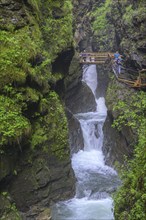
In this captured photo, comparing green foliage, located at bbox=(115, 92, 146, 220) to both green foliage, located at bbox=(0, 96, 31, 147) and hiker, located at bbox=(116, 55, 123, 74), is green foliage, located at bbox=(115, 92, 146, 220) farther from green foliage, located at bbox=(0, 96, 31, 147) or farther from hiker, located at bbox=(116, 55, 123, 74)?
hiker, located at bbox=(116, 55, 123, 74)

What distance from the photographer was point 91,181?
1712 centimetres

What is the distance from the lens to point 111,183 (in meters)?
17.0

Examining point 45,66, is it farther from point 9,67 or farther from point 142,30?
point 142,30

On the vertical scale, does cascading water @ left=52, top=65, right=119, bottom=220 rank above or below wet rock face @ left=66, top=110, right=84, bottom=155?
below

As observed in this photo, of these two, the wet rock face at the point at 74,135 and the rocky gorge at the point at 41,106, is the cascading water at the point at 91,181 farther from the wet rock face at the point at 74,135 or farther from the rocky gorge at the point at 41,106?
the rocky gorge at the point at 41,106

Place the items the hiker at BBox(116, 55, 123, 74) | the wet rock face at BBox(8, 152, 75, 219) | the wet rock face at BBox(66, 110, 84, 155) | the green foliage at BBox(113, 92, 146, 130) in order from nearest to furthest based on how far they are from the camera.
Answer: the green foliage at BBox(113, 92, 146, 130)
the wet rock face at BBox(8, 152, 75, 219)
the hiker at BBox(116, 55, 123, 74)
the wet rock face at BBox(66, 110, 84, 155)

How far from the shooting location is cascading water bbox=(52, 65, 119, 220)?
1388 centimetres

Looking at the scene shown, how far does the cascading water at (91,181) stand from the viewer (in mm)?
Result: 13875

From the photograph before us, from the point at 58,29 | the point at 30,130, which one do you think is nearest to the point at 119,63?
the point at 58,29

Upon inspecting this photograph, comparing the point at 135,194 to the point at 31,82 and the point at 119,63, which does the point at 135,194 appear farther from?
the point at 119,63

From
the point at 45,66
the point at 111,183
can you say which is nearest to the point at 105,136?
the point at 111,183

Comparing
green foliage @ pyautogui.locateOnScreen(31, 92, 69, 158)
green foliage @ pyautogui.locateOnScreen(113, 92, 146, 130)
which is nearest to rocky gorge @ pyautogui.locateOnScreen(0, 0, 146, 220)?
green foliage @ pyautogui.locateOnScreen(31, 92, 69, 158)

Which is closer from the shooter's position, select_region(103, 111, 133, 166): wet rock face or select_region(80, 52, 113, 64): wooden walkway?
select_region(103, 111, 133, 166): wet rock face

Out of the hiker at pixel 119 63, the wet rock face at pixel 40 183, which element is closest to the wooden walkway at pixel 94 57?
the hiker at pixel 119 63
